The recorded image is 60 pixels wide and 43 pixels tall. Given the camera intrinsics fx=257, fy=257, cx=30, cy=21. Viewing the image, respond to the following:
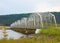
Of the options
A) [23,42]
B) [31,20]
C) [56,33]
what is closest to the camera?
[23,42]

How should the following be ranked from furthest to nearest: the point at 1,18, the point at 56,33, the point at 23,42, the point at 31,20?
the point at 31,20, the point at 1,18, the point at 56,33, the point at 23,42

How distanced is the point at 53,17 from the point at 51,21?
1.05 ft

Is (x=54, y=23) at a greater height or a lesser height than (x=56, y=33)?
lesser

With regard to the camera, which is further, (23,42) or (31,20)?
(31,20)

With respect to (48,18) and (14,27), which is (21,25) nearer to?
(14,27)

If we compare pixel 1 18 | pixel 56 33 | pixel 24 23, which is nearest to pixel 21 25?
pixel 24 23

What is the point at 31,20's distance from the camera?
1634 cm

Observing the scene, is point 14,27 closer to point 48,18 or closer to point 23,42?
point 48,18

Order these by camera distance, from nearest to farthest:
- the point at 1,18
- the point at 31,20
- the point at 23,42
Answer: the point at 23,42, the point at 1,18, the point at 31,20

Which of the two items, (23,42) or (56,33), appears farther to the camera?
(56,33)

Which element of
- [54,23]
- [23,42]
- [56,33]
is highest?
[23,42]

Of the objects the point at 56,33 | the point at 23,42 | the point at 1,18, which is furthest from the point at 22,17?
the point at 23,42

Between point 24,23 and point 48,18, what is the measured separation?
1573 mm

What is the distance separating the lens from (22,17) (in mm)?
16219
